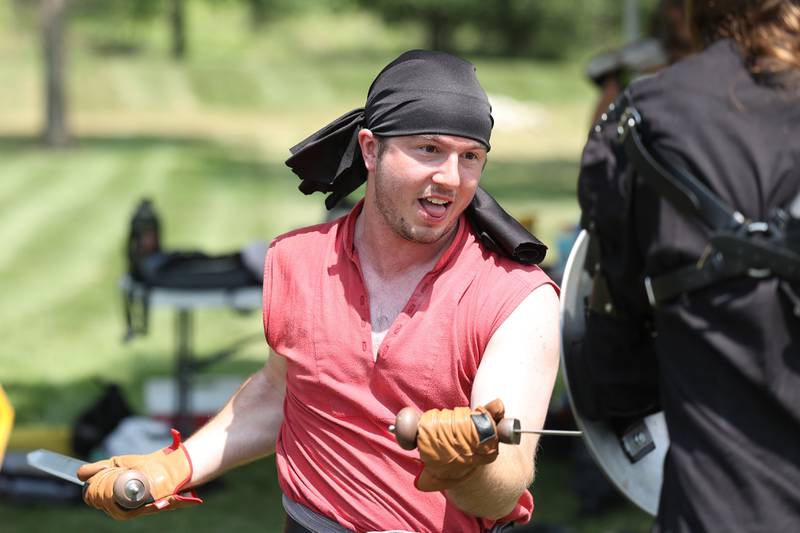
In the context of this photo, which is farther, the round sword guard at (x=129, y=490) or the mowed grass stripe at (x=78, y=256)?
the mowed grass stripe at (x=78, y=256)

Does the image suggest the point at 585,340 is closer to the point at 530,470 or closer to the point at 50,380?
the point at 530,470

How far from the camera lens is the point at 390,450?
2676 mm

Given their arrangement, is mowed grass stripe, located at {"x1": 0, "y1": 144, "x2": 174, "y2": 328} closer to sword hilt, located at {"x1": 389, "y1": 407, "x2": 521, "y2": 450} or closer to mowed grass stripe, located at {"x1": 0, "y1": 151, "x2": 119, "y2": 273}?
mowed grass stripe, located at {"x1": 0, "y1": 151, "x2": 119, "y2": 273}

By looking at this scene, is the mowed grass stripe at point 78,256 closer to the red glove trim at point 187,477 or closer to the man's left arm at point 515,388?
the red glove trim at point 187,477

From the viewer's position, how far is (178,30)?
4388cm

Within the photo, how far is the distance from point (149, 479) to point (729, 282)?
4.81 ft

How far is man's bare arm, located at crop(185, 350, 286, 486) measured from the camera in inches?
117

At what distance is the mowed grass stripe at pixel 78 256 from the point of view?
37.8 feet

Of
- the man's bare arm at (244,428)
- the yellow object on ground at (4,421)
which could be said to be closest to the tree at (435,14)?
the yellow object on ground at (4,421)

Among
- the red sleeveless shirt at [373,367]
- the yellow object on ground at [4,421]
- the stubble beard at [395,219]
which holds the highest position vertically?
the stubble beard at [395,219]

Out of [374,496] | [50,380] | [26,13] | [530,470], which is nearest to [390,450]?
[374,496]

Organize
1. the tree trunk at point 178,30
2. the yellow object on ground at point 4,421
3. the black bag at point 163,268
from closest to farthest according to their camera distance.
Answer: the yellow object on ground at point 4,421, the black bag at point 163,268, the tree trunk at point 178,30

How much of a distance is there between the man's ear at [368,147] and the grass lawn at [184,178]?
362cm

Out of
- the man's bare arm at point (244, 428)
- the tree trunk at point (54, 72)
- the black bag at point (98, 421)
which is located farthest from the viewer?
the tree trunk at point (54, 72)
